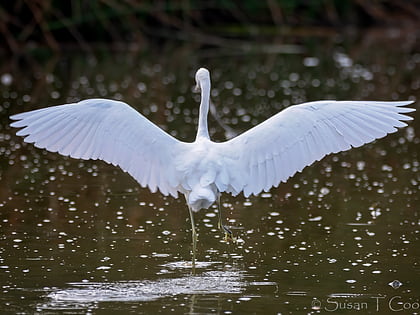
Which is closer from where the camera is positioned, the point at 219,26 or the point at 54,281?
the point at 54,281

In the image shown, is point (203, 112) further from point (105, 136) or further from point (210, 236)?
point (210, 236)

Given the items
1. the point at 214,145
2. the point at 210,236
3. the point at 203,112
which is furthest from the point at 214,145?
the point at 210,236

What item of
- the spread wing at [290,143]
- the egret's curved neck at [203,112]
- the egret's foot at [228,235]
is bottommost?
the egret's foot at [228,235]

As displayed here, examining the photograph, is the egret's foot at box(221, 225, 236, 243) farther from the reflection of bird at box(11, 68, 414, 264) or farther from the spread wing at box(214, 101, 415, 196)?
the spread wing at box(214, 101, 415, 196)

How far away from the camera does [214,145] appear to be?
23.0ft

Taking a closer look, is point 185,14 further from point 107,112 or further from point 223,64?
point 107,112

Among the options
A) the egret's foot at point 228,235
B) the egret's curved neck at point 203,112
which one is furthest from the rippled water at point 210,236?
the egret's curved neck at point 203,112

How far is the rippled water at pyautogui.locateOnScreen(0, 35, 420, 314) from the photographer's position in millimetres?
6062

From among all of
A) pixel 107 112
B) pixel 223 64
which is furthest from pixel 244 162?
pixel 223 64

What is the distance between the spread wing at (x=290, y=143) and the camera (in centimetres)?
683

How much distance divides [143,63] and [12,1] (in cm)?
286

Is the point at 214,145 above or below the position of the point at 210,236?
above

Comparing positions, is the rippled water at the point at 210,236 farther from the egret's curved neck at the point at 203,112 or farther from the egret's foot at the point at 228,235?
the egret's curved neck at the point at 203,112

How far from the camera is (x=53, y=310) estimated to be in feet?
18.7
